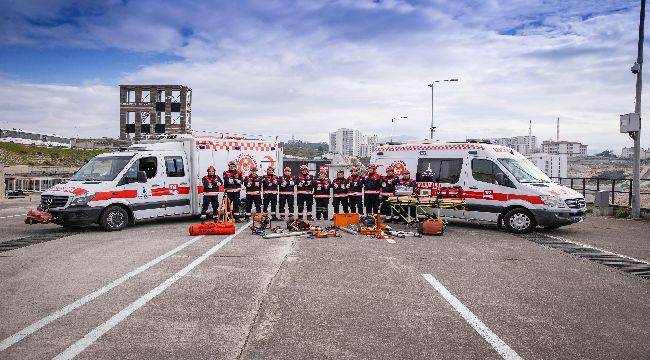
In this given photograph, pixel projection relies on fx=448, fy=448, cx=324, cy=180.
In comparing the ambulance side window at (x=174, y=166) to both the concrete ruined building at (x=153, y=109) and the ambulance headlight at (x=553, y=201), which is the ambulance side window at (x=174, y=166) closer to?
the ambulance headlight at (x=553, y=201)

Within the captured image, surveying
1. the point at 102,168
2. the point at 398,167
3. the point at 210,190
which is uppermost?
the point at 398,167

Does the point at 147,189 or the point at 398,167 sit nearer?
the point at 147,189

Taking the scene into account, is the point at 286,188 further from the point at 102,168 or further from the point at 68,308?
the point at 68,308

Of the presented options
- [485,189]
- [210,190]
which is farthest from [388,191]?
[210,190]

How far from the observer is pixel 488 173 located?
38.5ft

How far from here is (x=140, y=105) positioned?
2415 inches

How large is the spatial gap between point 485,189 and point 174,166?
8.51 metres

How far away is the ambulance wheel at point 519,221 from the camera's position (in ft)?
36.4

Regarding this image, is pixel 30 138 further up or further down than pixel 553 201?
further up

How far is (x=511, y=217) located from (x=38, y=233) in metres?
11.8

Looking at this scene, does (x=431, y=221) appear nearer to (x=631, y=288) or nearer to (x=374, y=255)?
(x=374, y=255)

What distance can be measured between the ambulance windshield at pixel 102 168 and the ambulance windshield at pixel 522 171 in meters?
9.94

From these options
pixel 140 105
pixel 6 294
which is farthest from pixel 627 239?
pixel 140 105

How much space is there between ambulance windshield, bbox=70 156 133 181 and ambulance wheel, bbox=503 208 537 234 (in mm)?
9977
